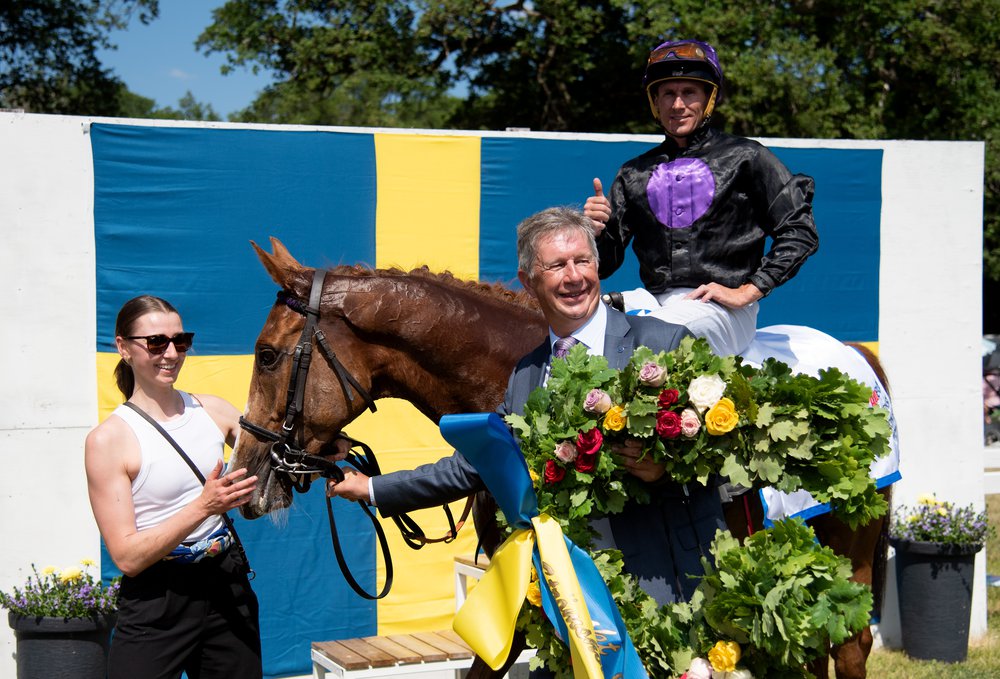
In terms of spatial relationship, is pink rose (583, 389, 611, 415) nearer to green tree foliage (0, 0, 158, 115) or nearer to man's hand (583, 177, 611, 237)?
man's hand (583, 177, 611, 237)

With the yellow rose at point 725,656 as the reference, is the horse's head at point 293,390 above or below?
above

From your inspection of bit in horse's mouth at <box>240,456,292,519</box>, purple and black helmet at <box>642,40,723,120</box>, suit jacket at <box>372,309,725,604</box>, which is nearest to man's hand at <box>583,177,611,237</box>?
purple and black helmet at <box>642,40,723,120</box>

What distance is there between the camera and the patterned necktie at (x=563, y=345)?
2590mm

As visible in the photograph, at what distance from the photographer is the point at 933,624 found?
5.88 m

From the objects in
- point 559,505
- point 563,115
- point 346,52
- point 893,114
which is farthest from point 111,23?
point 559,505

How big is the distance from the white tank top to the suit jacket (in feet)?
2.63

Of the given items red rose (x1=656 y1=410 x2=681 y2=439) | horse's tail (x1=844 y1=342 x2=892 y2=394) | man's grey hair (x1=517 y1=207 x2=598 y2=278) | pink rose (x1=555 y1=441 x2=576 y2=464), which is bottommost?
horse's tail (x1=844 y1=342 x2=892 y2=394)

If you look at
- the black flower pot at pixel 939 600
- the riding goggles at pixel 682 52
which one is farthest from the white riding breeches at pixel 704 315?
the black flower pot at pixel 939 600

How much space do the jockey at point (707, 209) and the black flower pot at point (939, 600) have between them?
2.97 m

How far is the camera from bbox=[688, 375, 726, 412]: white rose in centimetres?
221

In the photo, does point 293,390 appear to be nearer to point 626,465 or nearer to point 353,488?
point 353,488

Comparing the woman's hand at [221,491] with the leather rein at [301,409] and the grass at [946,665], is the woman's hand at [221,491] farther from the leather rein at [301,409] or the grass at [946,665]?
the grass at [946,665]

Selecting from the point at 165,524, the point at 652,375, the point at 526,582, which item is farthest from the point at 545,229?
the point at 165,524

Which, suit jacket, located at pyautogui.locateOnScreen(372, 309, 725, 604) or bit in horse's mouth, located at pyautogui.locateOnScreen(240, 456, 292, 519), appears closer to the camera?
suit jacket, located at pyautogui.locateOnScreen(372, 309, 725, 604)
